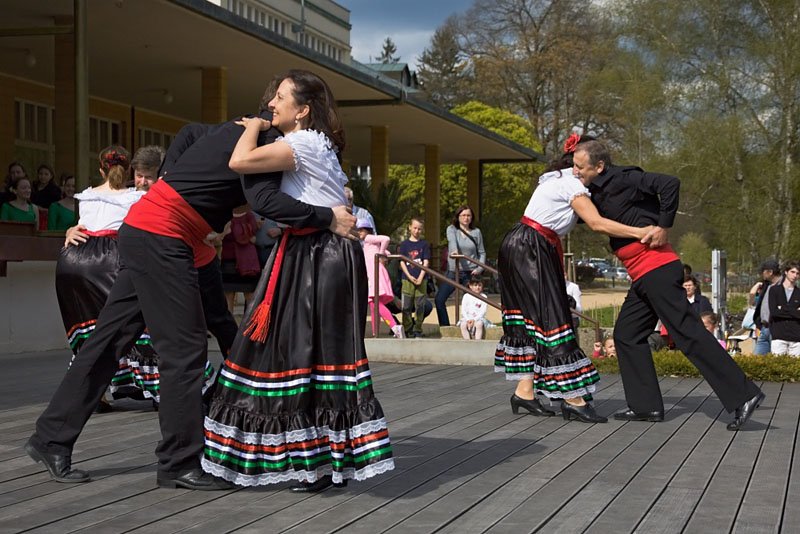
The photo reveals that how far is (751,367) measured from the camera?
391 inches

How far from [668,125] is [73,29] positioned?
2749cm

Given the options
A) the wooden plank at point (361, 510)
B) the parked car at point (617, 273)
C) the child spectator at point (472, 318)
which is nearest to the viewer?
the wooden plank at point (361, 510)

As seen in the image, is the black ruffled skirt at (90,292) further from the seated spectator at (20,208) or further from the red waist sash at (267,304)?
the seated spectator at (20,208)

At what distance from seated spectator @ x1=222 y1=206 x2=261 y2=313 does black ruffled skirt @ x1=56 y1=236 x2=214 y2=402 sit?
606cm

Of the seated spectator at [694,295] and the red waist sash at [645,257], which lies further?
the seated spectator at [694,295]

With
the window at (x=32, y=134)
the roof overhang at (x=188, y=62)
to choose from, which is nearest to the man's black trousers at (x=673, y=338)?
the roof overhang at (x=188, y=62)

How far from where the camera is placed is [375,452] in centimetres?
493

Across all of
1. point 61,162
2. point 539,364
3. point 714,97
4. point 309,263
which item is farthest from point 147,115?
point 309,263

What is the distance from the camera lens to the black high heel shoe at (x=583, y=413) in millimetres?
7430

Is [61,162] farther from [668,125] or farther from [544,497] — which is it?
[668,125]

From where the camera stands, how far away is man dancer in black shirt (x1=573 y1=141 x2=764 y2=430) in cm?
723

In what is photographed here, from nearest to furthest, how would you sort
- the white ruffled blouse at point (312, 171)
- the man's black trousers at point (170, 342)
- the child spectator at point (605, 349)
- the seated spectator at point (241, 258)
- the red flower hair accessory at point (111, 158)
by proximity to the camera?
the white ruffled blouse at point (312, 171) < the man's black trousers at point (170, 342) < the red flower hair accessory at point (111, 158) < the child spectator at point (605, 349) < the seated spectator at point (241, 258)

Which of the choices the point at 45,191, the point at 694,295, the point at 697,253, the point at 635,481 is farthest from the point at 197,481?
the point at 697,253

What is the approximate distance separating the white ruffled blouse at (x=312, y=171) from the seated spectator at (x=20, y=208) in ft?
28.5
